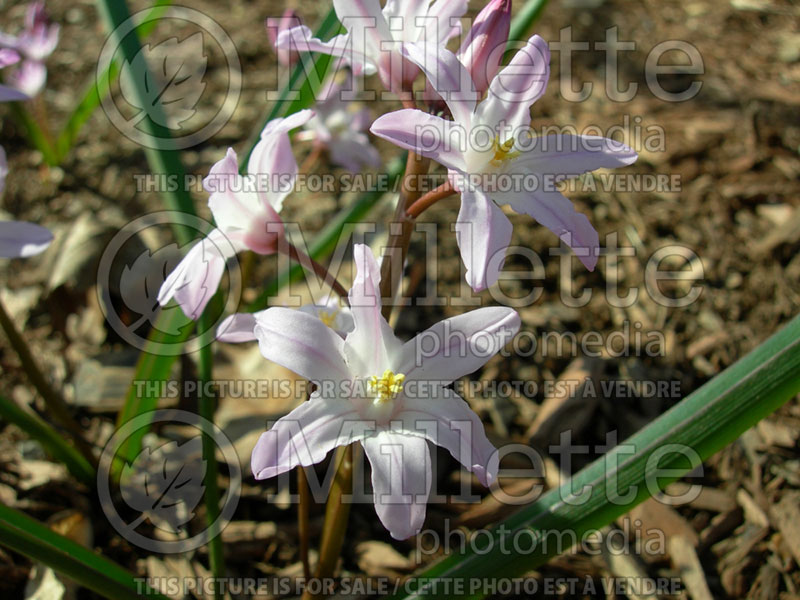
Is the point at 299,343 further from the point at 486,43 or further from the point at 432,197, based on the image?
the point at 486,43

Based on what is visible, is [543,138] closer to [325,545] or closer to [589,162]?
[589,162]

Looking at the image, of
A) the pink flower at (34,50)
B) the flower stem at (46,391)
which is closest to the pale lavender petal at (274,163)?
the flower stem at (46,391)

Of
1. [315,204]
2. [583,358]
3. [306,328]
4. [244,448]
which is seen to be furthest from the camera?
[315,204]

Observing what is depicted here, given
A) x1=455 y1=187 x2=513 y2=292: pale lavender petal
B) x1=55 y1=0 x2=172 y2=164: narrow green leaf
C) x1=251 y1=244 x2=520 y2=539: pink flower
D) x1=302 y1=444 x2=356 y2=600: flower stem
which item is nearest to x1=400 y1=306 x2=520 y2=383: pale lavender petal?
x1=251 y1=244 x2=520 y2=539: pink flower

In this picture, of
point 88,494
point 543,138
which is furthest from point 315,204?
point 543,138

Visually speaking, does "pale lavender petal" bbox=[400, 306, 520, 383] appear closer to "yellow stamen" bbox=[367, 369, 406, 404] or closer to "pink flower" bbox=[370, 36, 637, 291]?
"yellow stamen" bbox=[367, 369, 406, 404]

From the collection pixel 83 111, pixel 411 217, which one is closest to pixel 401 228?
pixel 411 217
